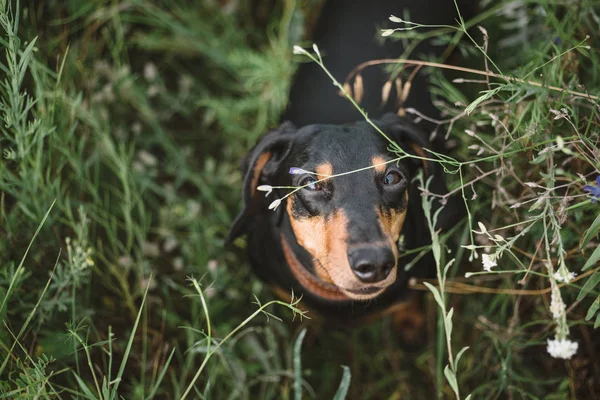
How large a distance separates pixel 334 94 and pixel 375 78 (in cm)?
25

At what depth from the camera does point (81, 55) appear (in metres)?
3.41

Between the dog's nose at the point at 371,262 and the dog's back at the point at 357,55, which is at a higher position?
the dog's back at the point at 357,55

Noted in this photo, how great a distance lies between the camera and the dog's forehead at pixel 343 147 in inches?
87.0

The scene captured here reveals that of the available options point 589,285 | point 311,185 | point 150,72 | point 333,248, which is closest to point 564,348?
point 589,285

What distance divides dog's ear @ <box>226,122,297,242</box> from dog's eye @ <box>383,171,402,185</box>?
486 mm

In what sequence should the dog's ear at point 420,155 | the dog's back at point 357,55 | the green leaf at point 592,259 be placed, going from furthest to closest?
the dog's back at point 357,55, the dog's ear at point 420,155, the green leaf at point 592,259

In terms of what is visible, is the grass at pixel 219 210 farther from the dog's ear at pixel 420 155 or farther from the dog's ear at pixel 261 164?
the dog's ear at pixel 261 164

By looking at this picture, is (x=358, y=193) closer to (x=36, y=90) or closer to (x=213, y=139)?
(x=36, y=90)

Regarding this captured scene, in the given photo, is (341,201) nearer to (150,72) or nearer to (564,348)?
(564,348)

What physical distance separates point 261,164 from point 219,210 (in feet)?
3.40

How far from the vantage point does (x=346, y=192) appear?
2.14 meters

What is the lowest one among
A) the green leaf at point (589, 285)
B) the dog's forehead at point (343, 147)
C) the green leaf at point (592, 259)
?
the green leaf at point (589, 285)

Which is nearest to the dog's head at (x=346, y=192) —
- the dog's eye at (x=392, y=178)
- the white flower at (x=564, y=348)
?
the dog's eye at (x=392, y=178)

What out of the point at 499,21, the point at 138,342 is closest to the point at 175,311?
the point at 138,342
